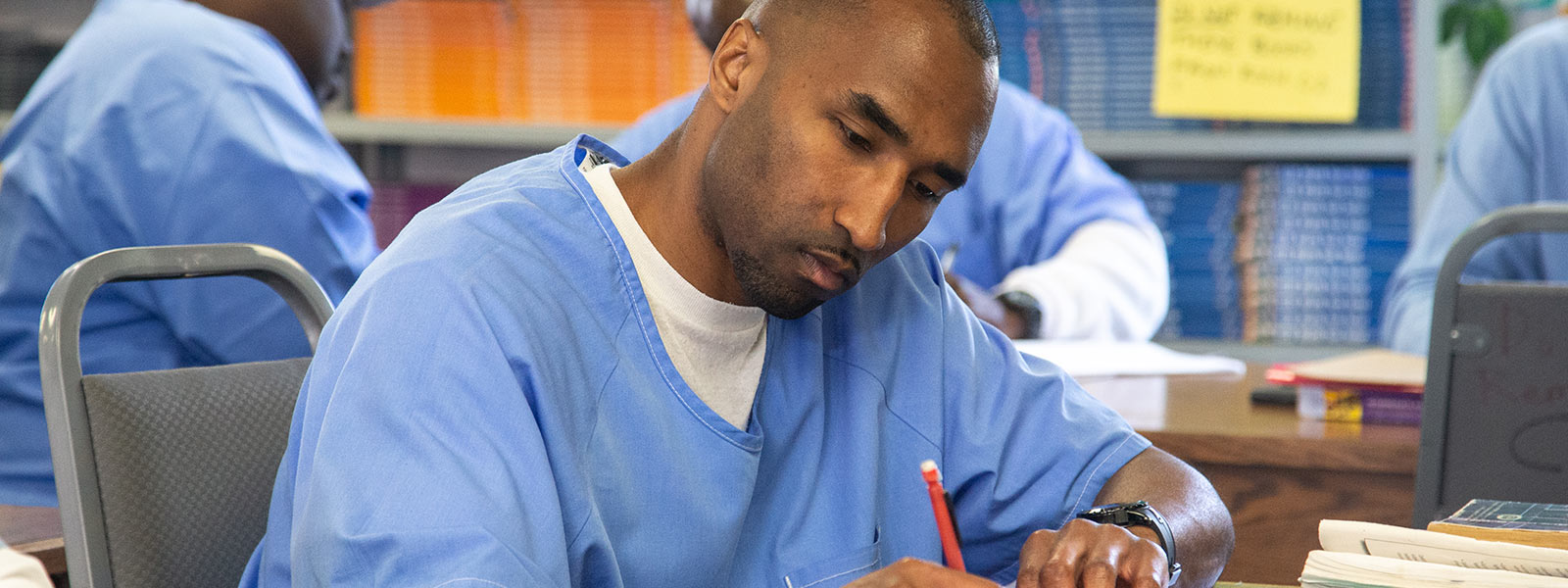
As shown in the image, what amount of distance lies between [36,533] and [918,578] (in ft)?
2.94

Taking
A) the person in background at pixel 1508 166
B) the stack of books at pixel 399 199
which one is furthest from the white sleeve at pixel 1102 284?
the stack of books at pixel 399 199

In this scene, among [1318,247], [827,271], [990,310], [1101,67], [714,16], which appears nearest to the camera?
[827,271]

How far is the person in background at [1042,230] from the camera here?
7.36 feet

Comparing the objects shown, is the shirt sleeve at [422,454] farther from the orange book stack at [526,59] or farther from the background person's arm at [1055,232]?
the orange book stack at [526,59]

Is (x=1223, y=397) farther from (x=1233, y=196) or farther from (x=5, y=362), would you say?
(x=5, y=362)

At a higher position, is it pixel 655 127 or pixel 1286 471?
pixel 655 127

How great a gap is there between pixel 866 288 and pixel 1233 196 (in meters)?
1.87

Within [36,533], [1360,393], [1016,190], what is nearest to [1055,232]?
[1016,190]

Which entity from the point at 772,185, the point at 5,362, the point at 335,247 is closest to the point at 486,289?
the point at 772,185

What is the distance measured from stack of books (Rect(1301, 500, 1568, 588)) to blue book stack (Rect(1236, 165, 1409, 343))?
2.02m

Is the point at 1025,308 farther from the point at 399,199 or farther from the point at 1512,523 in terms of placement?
the point at 399,199

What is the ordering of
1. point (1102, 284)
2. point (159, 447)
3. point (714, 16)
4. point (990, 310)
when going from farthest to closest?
point (714, 16) → point (1102, 284) → point (990, 310) → point (159, 447)

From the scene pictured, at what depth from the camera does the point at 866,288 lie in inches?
48.1

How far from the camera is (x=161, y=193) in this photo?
1.80 m
